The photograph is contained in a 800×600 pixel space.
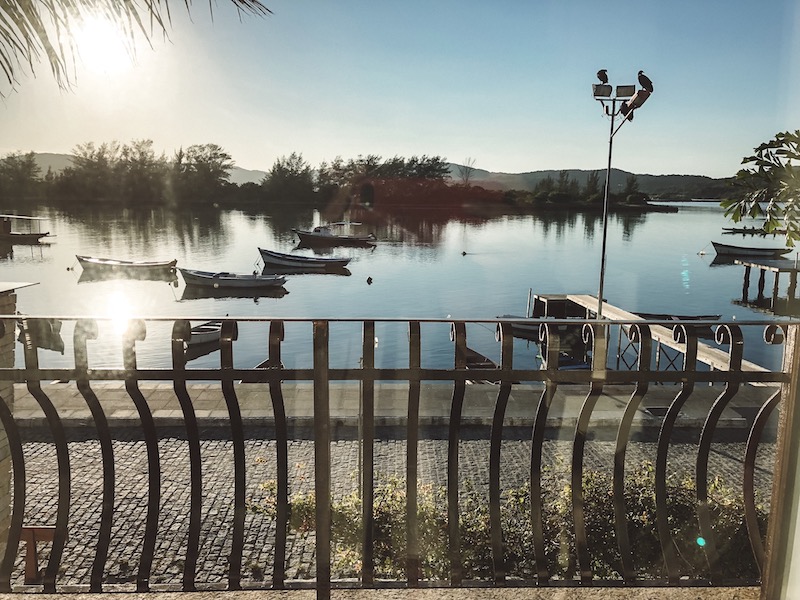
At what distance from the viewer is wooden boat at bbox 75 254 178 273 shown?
40.8 meters

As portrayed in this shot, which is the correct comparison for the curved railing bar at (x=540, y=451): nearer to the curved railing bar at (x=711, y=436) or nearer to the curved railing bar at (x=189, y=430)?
the curved railing bar at (x=711, y=436)

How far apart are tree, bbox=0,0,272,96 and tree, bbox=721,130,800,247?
2600mm

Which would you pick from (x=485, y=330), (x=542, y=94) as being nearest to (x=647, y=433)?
(x=485, y=330)

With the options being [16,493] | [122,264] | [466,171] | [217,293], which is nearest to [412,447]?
[16,493]

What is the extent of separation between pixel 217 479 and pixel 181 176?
846 inches

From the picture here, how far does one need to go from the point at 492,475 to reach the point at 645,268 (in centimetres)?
5150

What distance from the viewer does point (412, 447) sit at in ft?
5.30

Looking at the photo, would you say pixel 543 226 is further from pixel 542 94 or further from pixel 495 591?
pixel 495 591

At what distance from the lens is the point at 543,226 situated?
192 ft

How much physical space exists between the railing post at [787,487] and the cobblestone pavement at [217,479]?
2.92m

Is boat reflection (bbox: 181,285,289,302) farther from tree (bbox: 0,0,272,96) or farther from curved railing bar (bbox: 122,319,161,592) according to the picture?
curved railing bar (bbox: 122,319,161,592)

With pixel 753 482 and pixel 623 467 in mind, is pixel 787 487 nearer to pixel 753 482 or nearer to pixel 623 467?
pixel 753 482

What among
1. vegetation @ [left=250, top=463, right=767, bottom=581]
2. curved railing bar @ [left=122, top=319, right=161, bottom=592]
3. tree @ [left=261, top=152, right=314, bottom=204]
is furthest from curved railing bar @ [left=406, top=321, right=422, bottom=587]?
tree @ [left=261, top=152, right=314, bottom=204]

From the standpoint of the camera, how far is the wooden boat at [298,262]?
4338 cm
